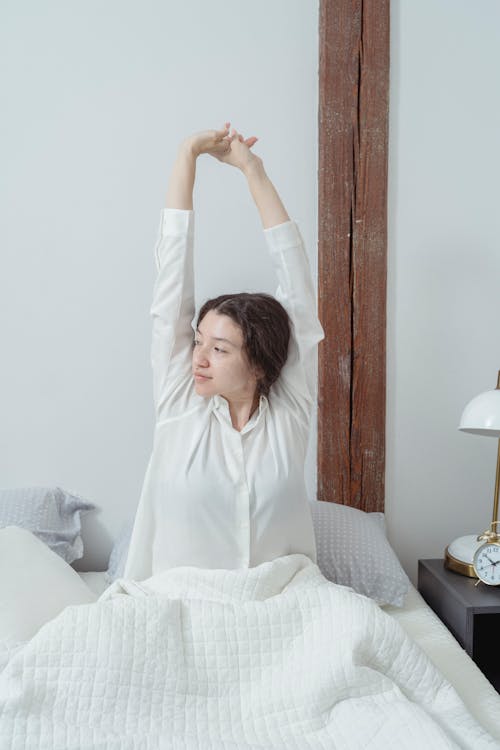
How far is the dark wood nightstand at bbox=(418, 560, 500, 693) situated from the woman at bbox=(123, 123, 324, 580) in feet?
1.51

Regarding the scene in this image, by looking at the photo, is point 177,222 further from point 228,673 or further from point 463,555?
point 463,555

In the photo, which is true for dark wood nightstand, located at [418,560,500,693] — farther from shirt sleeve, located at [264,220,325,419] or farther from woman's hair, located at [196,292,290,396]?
woman's hair, located at [196,292,290,396]

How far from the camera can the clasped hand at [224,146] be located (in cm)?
161

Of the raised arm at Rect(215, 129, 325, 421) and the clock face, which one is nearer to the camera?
the raised arm at Rect(215, 129, 325, 421)

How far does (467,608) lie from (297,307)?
893mm

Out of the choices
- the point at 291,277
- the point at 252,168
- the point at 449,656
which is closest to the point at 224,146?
the point at 252,168

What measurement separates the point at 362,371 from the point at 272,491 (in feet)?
2.50

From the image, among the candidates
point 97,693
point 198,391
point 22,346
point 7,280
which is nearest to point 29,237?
point 7,280

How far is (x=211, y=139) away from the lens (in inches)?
63.9

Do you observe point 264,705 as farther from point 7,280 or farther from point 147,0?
point 147,0

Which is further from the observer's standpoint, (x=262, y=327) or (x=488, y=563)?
(x=488, y=563)

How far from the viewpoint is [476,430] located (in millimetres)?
1915

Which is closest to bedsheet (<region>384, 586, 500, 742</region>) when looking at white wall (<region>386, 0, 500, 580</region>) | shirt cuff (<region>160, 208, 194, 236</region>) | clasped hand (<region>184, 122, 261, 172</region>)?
white wall (<region>386, 0, 500, 580</region>)

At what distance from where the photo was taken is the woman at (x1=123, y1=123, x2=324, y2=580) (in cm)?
155
